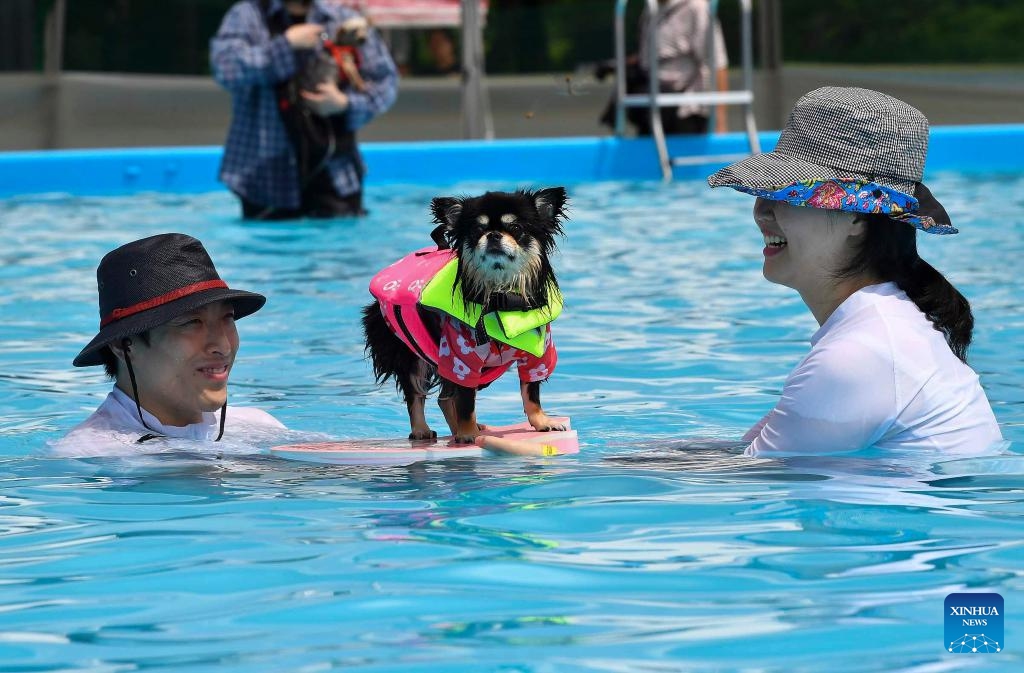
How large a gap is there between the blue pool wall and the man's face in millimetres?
9800

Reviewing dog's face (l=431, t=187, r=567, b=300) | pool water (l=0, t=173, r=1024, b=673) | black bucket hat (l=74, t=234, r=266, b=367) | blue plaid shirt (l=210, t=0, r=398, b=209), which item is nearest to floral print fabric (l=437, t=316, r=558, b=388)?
dog's face (l=431, t=187, r=567, b=300)

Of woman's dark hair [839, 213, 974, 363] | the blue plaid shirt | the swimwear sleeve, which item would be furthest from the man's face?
the blue plaid shirt

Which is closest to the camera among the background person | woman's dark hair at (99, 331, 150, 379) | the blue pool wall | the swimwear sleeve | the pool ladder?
the swimwear sleeve

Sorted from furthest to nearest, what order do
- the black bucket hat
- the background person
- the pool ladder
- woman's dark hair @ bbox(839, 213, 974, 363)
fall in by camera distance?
1. the background person
2. the pool ladder
3. the black bucket hat
4. woman's dark hair @ bbox(839, 213, 974, 363)

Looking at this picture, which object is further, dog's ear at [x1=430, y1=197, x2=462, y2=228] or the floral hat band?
dog's ear at [x1=430, y1=197, x2=462, y2=228]

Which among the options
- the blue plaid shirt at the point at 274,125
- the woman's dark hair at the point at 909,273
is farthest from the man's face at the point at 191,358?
the blue plaid shirt at the point at 274,125

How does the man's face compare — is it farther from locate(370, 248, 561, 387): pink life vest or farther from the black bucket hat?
locate(370, 248, 561, 387): pink life vest

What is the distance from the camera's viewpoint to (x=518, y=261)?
4324mm

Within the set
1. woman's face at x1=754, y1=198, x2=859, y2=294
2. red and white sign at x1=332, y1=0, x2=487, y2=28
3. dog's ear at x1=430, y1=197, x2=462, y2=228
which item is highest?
red and white sign at x1=332, y1=0, x2=487, y2=28

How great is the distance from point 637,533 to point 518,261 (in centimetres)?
90

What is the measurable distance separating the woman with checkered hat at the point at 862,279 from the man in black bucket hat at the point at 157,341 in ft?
4.85

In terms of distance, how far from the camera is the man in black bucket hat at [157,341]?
14.6 feet

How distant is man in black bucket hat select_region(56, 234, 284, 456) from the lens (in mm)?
4457

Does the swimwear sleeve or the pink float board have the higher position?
the swimwear sleeve
